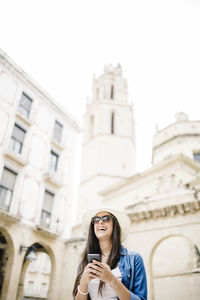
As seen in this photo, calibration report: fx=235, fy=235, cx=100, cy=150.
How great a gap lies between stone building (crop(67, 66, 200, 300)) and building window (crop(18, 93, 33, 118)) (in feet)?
29.1

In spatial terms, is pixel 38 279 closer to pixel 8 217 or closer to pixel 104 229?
pixel 8 217

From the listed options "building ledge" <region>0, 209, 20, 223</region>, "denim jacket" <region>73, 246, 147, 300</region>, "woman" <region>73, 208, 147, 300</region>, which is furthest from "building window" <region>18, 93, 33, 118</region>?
"denim jacket" <region>73, 246, 147, 300</region>

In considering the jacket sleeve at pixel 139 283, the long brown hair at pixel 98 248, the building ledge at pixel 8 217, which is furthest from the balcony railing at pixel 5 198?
the jacket sleeve at pixel 139 283

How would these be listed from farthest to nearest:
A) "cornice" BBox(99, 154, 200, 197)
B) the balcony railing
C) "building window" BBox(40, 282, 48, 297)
Answer: 1. "building window" BBox(40, 282, 48, 297)
2. "cornice" BBox(99, 154, 200, 197)
3. the balcony railing

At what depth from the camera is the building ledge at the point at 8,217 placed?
11256 mm

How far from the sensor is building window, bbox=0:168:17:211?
12359mm

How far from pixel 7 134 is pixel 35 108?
11.0ft

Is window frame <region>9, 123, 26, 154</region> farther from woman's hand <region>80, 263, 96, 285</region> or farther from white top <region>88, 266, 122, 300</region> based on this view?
woman's hand <region>80, 263, 96, 285</region>

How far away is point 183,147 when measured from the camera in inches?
819

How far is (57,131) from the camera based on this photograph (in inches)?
691

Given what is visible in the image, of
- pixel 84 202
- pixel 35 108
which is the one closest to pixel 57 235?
pixel 35 108

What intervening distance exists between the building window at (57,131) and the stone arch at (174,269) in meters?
9.93

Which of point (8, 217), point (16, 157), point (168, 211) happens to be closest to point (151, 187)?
point (168, 211)

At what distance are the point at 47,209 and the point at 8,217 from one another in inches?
138
